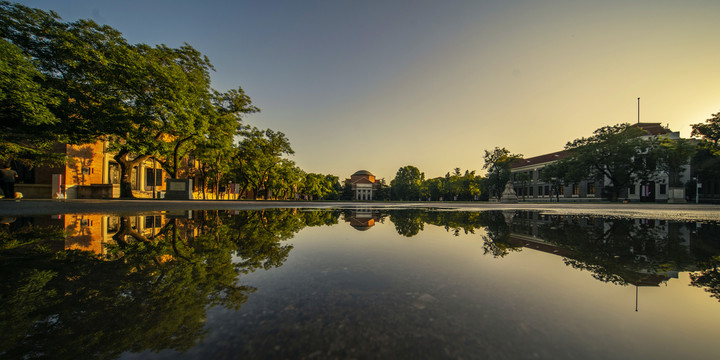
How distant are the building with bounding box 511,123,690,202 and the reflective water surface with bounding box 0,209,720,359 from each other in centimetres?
4355

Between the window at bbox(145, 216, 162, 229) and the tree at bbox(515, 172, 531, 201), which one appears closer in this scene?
the window at bbox(145, 216, 162, 229)

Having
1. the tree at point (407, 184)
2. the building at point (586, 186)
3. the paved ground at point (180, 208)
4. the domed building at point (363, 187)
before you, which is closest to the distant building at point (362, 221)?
the paved ground at point (180, 208)

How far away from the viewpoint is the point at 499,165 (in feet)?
159

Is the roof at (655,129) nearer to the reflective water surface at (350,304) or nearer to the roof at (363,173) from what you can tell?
the reflective water surface at (350,304)

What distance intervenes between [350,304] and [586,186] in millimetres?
63978

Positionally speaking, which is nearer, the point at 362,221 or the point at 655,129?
the point at 362,221

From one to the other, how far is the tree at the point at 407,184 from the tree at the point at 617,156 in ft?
143

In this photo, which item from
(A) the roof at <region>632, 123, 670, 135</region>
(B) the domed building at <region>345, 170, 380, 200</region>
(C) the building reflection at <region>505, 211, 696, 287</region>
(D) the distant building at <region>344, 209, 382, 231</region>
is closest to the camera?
(C) the building reflection at <region>505, 211, 696, 287</region>

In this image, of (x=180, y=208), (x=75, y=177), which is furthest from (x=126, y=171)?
(x=180, y=208)

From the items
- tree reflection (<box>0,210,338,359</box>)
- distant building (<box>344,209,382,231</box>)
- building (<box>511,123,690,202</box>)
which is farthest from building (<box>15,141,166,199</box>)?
A: building (<box>511,123,690,202</box>)

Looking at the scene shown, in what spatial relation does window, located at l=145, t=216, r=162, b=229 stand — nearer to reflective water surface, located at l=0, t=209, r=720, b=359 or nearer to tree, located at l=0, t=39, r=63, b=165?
reflective water surface, located at l=0, t=209, r=720, b=359

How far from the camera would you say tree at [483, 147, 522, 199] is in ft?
158

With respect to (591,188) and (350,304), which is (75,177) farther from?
(591,188)

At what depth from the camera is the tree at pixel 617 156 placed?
3056 centimetres
